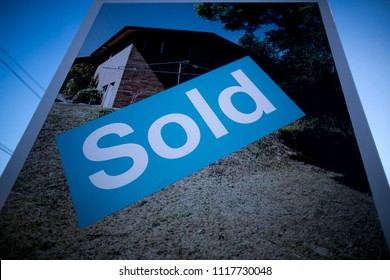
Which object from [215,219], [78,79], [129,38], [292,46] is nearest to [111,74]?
[78,79]

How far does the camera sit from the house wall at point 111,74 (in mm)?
2142

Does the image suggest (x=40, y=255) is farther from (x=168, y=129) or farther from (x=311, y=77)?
(x=311, y=77)

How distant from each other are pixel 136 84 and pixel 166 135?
0.83 metres

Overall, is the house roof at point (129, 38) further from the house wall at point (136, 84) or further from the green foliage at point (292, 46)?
the house wall at point (136, 84)

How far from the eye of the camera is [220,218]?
145 centimetres

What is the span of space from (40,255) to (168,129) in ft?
4.44

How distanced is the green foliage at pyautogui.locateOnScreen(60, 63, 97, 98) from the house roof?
0.18m

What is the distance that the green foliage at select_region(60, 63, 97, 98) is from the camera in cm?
214

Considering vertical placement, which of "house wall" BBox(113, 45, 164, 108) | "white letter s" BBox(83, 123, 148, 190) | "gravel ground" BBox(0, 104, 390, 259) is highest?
"house wall" BBox(113, 45, 164, 108)

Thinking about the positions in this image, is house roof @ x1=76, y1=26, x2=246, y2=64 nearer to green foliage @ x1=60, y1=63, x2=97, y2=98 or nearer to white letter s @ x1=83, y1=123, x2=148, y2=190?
green foliage @ x1=60, y1=63, x2=97, y2=98

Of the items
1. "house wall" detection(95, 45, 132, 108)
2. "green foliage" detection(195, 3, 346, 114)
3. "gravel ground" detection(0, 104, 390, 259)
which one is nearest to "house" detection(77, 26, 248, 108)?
"house wall" detection(95, 45, 132, 108)

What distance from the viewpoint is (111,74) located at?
2.42 meters

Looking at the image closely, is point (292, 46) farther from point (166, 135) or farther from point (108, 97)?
point (108, 97)

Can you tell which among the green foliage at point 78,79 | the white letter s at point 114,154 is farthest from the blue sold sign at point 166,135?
the green foliage at point 78,79
